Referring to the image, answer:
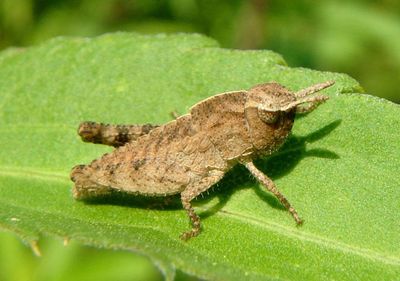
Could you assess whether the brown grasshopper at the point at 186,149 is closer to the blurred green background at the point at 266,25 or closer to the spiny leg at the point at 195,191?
the spiny leg at the point at 195,191

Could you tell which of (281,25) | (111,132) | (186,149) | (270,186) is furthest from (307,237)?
(281,25)

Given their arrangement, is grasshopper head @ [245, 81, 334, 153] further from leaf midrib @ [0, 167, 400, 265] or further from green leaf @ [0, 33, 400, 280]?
leaf midrib @ [0, 167, 400, 265]

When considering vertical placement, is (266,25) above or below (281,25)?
above

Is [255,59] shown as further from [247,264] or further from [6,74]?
[6,74]

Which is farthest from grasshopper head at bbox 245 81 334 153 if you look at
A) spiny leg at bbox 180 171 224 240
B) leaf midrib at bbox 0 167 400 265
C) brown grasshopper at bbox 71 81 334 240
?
leaf midrib at bbox 0 167 400 265

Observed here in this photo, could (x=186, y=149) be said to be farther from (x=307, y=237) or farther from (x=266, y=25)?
(x=266, y=25)

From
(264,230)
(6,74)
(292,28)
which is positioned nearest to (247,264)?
(264,230)

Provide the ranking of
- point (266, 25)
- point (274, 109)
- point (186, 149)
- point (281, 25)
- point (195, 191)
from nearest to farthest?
point (274, 109) < point (195, 191) < point (186, 149) < point (266, 25) < point (281, 25)
